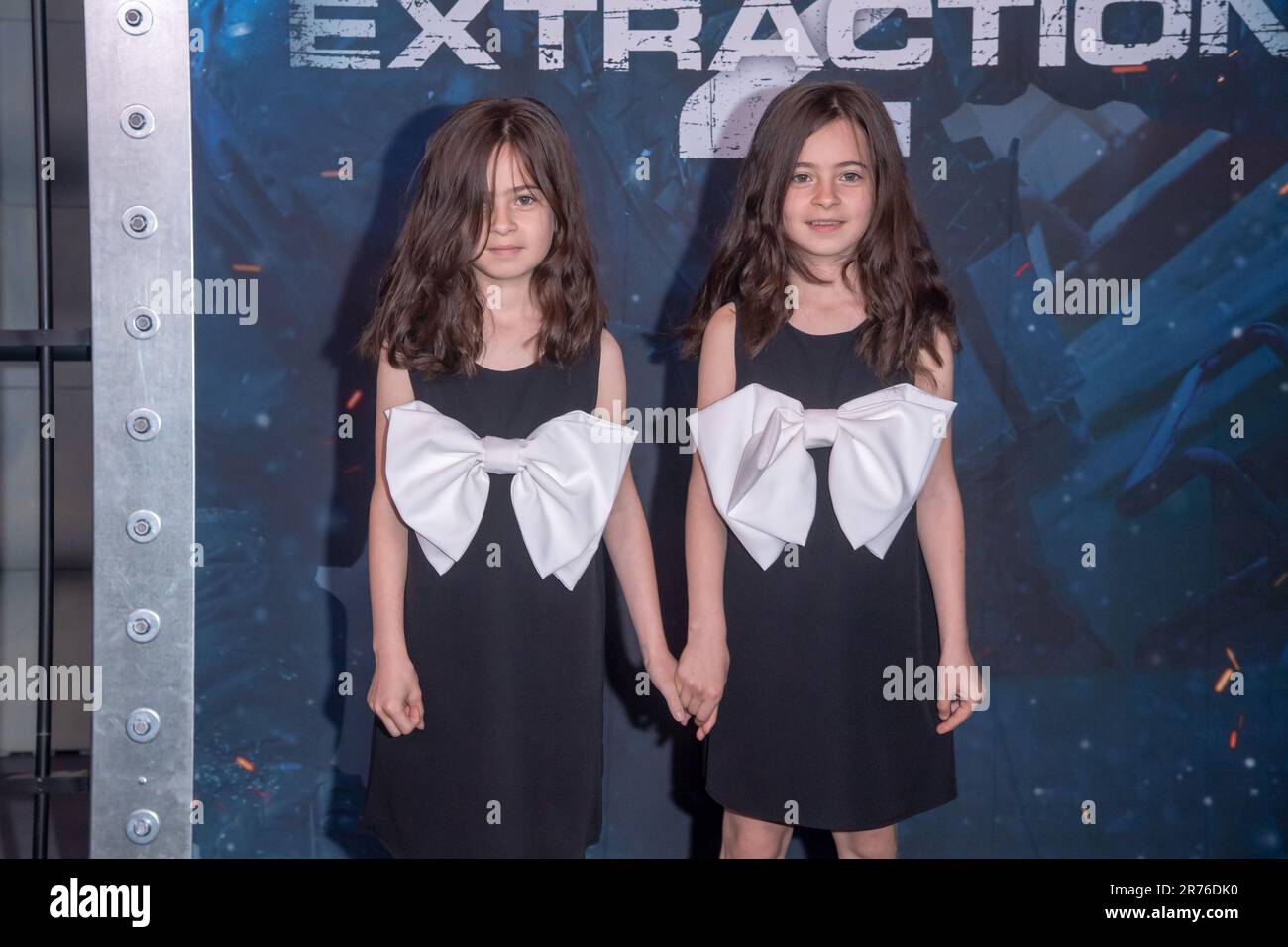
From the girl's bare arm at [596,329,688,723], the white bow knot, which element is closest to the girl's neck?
Result: the girl's bare arm at [596,329,688,723]

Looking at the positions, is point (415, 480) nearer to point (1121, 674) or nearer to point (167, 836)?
point (167, 836)

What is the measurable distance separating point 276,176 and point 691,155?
1.00m

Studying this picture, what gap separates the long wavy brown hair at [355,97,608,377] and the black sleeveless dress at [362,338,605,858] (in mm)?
99

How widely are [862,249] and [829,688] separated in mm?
913

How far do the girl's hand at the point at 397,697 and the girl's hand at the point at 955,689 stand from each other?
1051 mm

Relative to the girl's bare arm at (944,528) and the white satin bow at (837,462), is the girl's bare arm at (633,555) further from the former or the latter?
the girl's bare arm at (944,528)

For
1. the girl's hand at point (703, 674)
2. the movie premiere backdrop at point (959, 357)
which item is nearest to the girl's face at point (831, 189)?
the movie premiere backdrop at point (959, 357)

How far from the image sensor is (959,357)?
2832 mm

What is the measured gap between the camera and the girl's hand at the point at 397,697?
7.21 feet

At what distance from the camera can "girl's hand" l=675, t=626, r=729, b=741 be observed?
2322 mm

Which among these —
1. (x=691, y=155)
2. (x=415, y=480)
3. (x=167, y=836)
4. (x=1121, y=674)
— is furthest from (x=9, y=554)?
(x=1121, y=674)

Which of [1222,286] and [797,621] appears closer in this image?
[797,621]

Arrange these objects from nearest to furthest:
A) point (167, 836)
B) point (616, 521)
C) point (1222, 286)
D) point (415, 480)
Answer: point (415, 480) → point (616, 521) → point (167, 836) → point (1222, 286)

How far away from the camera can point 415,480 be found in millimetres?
2215
